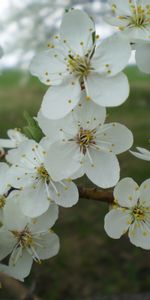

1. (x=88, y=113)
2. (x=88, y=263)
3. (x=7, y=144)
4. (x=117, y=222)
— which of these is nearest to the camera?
(x=88, y=113)

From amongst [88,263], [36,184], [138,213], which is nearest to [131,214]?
[138,213]

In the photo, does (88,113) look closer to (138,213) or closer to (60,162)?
(60,162)

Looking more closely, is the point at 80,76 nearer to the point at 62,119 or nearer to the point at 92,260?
the point at 62,119

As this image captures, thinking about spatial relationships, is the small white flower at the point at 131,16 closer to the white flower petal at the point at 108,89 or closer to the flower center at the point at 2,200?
the white flower petal at the point at 108,89

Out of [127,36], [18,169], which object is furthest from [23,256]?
[127,36]

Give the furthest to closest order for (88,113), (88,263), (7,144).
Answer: (88,263), (7,144), (88,113)

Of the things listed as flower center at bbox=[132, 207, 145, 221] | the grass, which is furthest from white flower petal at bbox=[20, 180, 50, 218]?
the grass

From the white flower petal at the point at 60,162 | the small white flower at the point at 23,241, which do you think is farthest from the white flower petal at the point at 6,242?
the white flower petal at the point at 60,162
